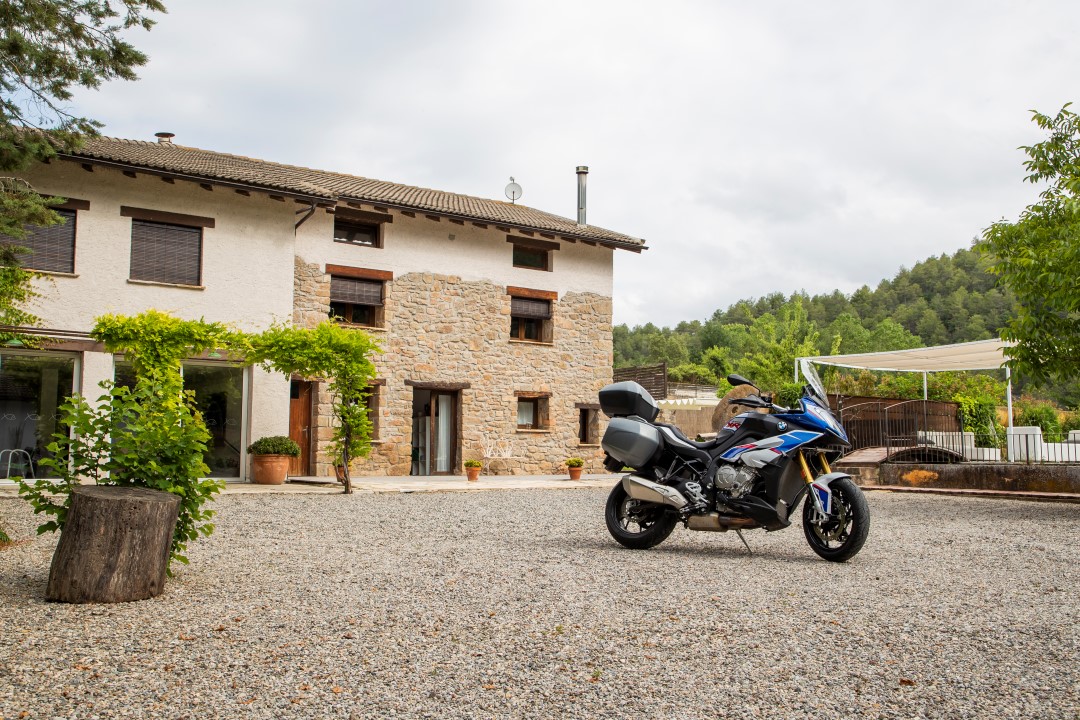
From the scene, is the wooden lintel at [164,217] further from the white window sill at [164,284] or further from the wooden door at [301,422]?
the wooden door at [301,422]

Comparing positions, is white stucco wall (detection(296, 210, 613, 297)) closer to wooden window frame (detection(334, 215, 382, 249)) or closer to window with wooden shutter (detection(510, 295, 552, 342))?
wooden window frame (detection(334, 215, 382, 249))

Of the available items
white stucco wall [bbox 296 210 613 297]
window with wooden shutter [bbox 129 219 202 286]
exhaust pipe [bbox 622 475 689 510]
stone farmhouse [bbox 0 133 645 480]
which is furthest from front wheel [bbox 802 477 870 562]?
white stucco wall [bbox 296 210 613 297]

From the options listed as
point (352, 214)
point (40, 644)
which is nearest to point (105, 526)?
A: point (40, 644)

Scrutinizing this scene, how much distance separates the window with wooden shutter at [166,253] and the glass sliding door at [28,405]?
6.30 ft

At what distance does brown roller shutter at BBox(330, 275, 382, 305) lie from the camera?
17109 mm

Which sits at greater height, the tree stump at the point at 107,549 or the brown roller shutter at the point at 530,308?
the brown roller shutter at the point at 530,308

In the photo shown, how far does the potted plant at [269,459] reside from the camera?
14.2 metres

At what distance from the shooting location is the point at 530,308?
1956 cm

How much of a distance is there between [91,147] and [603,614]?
13.6 m

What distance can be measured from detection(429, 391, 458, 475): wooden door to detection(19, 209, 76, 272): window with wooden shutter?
732 cm

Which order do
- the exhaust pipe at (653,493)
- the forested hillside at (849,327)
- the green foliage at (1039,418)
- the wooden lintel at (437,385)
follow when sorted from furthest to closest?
the forested hillside at (849,327) < the green foliage at (1039,418) < the wooden lintel at (437,385) < the exhaust pipe at (653,493)

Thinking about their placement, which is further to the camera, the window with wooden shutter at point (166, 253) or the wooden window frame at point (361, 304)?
the wooden window frame at point (361, 304)

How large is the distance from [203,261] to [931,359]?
13868mm

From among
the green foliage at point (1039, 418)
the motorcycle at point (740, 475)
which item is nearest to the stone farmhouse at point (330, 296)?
the motorcycle at point (740, 475)
